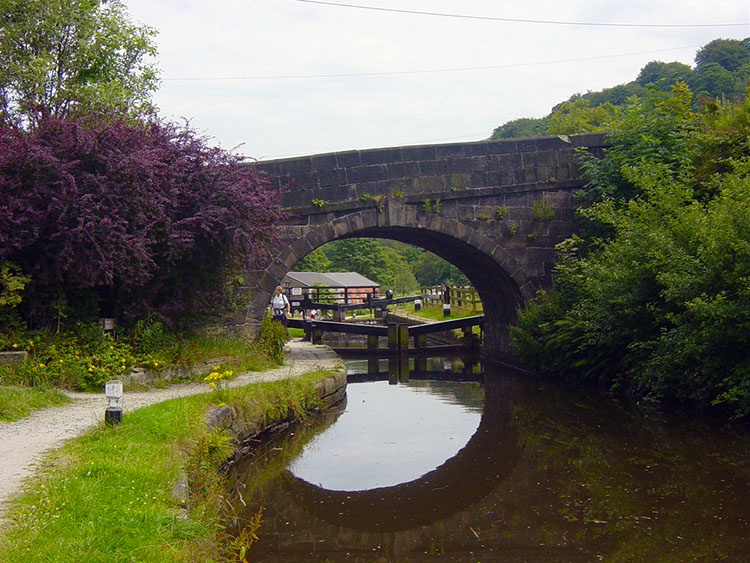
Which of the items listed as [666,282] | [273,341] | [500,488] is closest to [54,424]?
[500,488]

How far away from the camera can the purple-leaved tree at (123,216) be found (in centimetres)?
806

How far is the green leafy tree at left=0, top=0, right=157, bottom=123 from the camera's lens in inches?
571

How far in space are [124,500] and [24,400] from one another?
3187 mm

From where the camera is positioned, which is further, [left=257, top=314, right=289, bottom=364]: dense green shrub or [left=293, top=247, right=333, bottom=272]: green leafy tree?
[left=293, top=247, right=333, bottom=272]: green leafy tree

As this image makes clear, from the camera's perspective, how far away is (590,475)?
6.30 m

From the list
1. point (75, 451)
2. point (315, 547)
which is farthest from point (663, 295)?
point (75, 451)

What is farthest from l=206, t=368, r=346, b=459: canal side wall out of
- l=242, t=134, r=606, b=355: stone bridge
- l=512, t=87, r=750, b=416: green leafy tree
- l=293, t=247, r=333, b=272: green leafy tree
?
l=293, t=247, r=333, b=272: green leafy tree

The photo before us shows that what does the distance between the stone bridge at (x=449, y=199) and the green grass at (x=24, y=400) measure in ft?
16.1

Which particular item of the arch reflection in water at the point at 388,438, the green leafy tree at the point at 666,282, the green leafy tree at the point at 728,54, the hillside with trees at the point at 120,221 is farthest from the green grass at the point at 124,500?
the green leafy tree at the point at 728,54

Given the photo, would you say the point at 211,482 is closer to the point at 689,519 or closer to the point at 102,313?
the point at 689,519

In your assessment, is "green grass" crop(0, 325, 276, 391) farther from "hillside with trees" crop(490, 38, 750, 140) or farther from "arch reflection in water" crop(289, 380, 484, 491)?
"hillside with trees" crop(490, 38, 750, 140)

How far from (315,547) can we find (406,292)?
3988 cm

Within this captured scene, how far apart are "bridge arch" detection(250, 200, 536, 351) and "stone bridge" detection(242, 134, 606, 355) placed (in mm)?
17

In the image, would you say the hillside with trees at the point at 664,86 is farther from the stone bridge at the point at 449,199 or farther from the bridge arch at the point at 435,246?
the stone bridge at the point at 449,199
